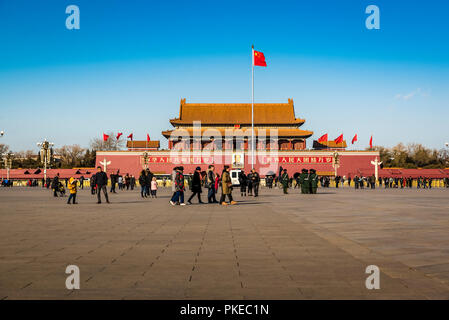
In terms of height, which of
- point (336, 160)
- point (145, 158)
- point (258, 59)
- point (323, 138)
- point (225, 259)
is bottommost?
point (225, 259)

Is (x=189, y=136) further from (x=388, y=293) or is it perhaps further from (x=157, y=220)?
(x=388, y=293)

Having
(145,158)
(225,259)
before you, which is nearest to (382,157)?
(145,158)

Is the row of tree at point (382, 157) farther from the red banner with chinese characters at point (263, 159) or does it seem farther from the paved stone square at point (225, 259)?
the paved stone square at point (225, 259)

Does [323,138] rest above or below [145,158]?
above

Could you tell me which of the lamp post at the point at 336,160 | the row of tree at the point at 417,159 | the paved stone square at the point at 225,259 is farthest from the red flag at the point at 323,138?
the paved stone square at the point at 225,259

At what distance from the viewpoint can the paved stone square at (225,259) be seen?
4.33 meters

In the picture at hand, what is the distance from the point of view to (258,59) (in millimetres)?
33938

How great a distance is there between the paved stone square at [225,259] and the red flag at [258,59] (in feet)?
81.6

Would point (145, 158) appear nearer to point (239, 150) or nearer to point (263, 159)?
point (239, 150)

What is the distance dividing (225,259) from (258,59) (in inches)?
1158

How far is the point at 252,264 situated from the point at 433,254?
2.67 metres

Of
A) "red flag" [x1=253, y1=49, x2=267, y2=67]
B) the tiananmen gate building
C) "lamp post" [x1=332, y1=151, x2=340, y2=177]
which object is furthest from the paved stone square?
the tiananmen gate building
